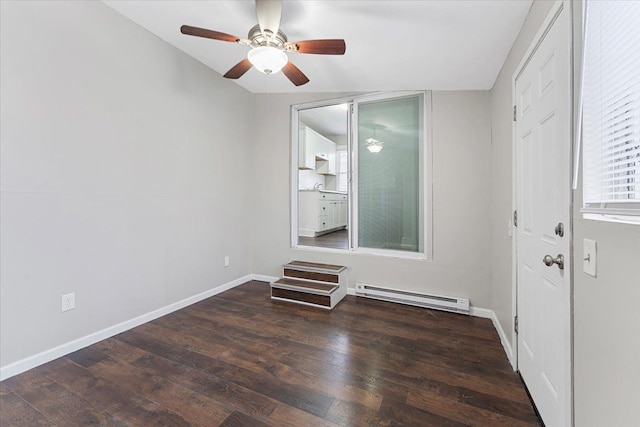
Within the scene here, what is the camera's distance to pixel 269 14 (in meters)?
1.85

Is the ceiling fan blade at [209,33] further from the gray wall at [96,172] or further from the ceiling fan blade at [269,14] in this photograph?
the gray wall at [96,172]

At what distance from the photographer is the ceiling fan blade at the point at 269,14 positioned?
182 centimetres

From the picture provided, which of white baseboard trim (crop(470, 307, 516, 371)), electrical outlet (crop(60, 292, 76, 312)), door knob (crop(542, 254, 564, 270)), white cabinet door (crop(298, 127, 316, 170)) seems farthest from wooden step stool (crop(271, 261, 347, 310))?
white cabinet door (crop(298, 127, 316, 170))

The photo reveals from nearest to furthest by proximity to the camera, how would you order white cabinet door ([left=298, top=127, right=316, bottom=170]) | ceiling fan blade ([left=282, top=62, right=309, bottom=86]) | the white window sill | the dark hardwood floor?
the white window sill → the dark hardwood floor → ceiling fan blade ([left=282, top=62, right=309, bottom=86]) → white cabinet door ([left=298, top=127, right=316, bottom=170])

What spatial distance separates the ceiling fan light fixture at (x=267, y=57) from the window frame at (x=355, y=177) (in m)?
1.58

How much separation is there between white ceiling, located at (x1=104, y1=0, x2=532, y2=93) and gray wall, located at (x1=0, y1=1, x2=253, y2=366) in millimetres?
406

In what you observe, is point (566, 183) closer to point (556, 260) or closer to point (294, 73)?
point (556, 260)

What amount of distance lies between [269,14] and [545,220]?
7.02 feet

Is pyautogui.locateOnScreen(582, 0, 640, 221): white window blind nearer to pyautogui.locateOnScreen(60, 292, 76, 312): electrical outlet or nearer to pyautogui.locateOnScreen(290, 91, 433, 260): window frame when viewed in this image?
pyautogui.locateOnScreen(290, 91, 433, 260): window frame

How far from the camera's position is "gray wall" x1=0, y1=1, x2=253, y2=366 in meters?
1.78

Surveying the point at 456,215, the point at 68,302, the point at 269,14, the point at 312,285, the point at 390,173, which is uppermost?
the point at 269,14

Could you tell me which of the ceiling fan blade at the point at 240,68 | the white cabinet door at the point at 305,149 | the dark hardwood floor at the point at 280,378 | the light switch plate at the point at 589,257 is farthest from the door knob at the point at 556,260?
the white cabinet door at the point at 305,149

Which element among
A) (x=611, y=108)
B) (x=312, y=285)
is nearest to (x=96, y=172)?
(x=312, y=285)

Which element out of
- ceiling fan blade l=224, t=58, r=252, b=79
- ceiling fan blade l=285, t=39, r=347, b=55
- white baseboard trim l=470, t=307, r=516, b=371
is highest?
ceiling fan blade l=224, t=58, r=252, b=79
